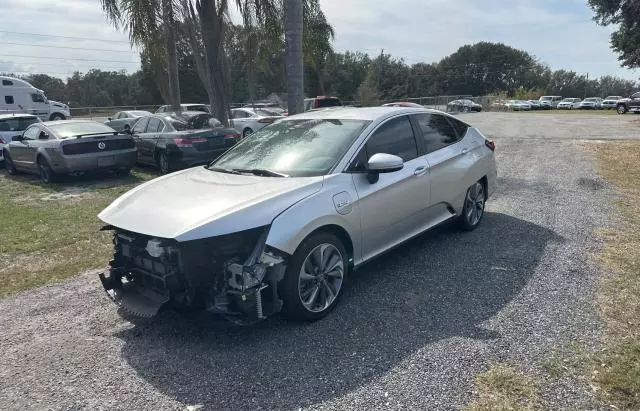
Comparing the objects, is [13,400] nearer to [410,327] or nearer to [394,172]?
[410,327]

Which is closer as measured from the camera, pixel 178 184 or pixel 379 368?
pixel 379 368

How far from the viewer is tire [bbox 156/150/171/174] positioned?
11.5 metres

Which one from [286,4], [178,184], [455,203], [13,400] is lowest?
[13,400]

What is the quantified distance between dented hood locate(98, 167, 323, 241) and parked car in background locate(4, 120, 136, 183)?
7034 millimetres

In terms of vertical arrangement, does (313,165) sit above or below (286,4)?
below

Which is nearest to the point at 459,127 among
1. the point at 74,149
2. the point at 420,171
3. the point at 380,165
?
the point at 420,171

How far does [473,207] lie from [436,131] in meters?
1.20

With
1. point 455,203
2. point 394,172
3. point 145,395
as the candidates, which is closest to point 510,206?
point 455,203

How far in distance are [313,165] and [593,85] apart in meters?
109

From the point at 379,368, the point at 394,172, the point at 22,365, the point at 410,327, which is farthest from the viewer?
the point at 394,172

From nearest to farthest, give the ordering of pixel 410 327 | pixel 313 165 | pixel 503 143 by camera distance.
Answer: pixel 410 327 < pixel 313 165 < pixel 503 143

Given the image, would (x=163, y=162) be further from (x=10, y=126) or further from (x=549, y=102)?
(x=549, y=102)

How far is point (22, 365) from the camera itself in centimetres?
354

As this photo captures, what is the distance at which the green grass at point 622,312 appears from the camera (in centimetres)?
298
